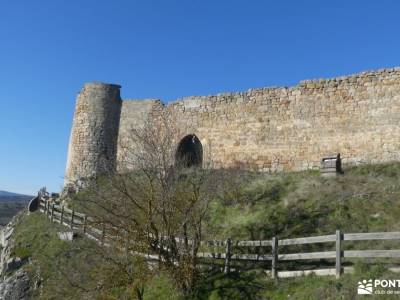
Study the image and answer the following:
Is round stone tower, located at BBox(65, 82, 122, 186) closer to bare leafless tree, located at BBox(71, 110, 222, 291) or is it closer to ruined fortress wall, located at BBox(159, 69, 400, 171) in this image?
ruined fortress wall, located at BBox(159, 69, 400, 171)

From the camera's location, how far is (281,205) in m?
17.0

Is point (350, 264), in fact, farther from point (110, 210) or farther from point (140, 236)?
point (110, 210)

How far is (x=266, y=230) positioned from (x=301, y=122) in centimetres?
776

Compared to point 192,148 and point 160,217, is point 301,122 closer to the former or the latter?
point 192,148

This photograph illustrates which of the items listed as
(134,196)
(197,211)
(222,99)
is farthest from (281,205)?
(222,99)

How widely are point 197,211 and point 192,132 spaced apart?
11930 mm

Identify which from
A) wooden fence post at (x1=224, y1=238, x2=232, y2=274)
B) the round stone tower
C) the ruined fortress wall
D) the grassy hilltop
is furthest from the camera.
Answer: the round stone tower

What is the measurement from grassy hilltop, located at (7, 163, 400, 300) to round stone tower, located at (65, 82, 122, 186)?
5494 mm

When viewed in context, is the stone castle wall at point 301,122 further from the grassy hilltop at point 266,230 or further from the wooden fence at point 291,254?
the wooden fence at point 291,254

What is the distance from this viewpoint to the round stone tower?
88.7 ft

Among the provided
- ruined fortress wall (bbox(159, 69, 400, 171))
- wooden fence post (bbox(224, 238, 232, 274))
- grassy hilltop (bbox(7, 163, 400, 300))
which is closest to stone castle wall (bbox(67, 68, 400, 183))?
ruined fortress wall (bbox(159, 69, 400, 171))

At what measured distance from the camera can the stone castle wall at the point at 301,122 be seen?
770 inches

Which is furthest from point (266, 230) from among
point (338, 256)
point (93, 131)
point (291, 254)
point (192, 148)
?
point (93, 131)

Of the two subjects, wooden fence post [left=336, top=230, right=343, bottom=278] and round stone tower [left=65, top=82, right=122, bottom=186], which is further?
round stone tower [left=65, top=82, right=122, bottom=186]
